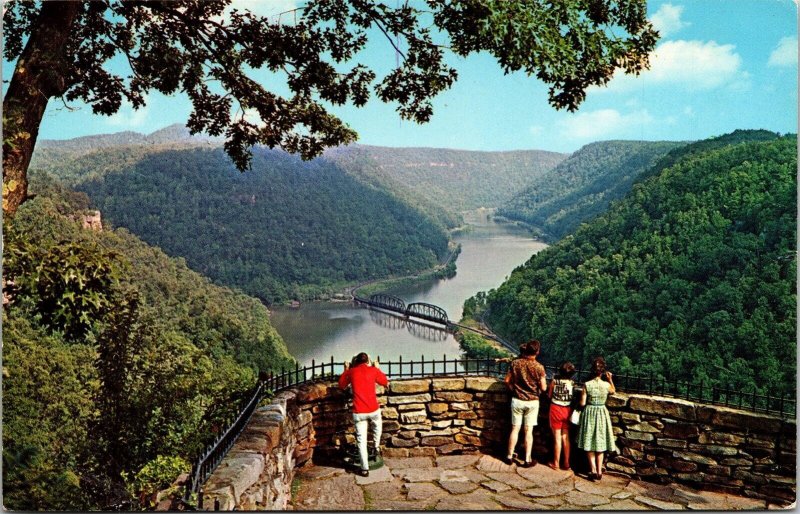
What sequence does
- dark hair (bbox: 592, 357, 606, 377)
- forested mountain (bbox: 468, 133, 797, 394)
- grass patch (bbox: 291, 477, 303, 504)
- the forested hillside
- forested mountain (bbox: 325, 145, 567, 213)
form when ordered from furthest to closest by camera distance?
forested mountain (bbox: 325, 145, 567, 213), forested mountain (bbox: 468, 133, 797, 394), dark hair (bbox: 592, 357, 606, 377), grass patch (bbox: 291, 477, 303, 504), the forested hillside

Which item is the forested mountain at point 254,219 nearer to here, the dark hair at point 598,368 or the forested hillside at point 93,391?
the forested hillside at point 93,391

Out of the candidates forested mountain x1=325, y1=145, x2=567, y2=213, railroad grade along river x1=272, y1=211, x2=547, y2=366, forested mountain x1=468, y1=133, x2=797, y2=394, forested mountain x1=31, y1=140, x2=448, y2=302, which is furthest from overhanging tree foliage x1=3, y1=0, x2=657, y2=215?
forested mountain x1=325, y1=145, x2=567, y2=213

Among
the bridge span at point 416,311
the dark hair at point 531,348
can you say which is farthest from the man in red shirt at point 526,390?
the bridge span at point 416,311

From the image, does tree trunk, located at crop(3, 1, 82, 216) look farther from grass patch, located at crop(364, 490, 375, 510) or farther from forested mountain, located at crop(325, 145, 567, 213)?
forested mountain, located at crop(325, 145, 567, 213)

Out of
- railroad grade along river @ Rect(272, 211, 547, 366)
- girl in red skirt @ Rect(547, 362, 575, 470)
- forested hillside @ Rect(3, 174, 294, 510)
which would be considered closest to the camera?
forested hillside @ Rect(3, 174, 294, 510)

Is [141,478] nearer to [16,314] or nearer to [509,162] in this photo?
[16,314]
